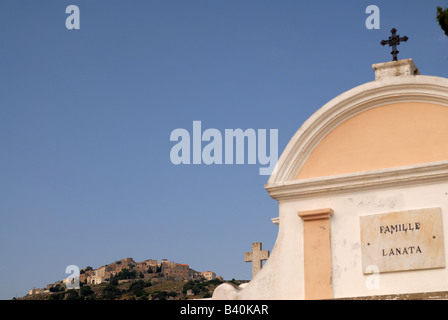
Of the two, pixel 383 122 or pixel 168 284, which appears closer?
pixel 383 122

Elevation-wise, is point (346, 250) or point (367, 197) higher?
point (367, 197)

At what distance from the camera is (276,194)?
10578 mm

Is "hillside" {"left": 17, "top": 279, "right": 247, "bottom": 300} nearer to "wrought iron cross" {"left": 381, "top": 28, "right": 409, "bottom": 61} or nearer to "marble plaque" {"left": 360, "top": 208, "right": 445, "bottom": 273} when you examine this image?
"marble plaque" {"left": 360, "top": 208, "right": 445, "bottom": 273}

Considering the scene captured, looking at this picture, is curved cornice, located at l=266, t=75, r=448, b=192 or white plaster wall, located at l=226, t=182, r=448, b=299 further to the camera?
curved cornice, located at l=266, t=75, r=448, b=192

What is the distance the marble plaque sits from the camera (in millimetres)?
9312

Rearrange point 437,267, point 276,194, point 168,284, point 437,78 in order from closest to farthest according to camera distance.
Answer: point 437,267 < point 437,78 < point 276,194 < point 168,284

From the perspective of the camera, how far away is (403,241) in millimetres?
9516

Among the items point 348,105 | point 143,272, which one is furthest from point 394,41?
point 143,272

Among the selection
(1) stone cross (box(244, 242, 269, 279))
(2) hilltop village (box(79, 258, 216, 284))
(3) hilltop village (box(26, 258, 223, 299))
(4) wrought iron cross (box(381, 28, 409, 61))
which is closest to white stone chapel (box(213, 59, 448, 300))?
(4) wrought iron cross (box(381, 28, 409, 61))

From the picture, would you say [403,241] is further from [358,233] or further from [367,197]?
[367,197]
